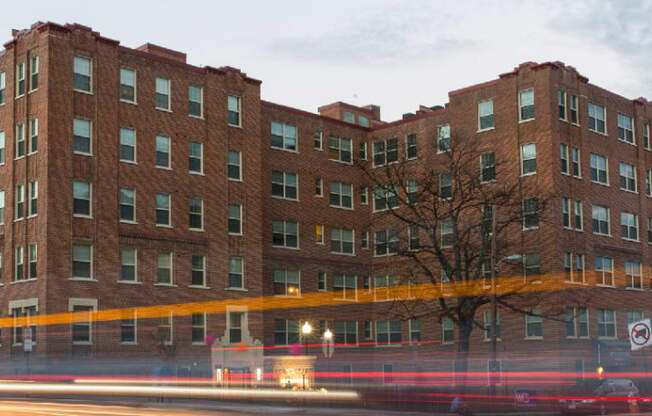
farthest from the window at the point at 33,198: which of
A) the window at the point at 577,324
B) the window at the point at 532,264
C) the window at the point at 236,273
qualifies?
the window at the point at 577,324

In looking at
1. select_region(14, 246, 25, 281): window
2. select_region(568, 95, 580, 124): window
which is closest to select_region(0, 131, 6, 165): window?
select_region(14, 246, 25, 281): window

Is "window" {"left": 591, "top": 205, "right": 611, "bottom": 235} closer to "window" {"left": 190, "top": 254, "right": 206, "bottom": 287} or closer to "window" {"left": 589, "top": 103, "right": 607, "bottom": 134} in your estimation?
"window" {"left": 589, "top": 103, "right": 607, "bottom": 134}

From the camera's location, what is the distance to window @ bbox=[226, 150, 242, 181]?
62.8 metres

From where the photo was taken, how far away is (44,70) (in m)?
54.5

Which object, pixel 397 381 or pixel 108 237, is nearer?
pixel 108 237

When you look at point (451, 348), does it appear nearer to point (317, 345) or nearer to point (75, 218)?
point (317, 345)

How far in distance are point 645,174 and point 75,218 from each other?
38980 mm

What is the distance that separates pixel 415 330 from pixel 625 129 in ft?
63.9

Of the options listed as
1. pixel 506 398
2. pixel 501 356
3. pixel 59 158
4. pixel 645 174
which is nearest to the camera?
pixel 506 398

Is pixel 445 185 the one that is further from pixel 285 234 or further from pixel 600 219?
pixel 285 234

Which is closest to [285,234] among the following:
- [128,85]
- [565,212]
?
[128,85]

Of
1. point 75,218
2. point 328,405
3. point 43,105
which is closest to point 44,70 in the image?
point 43,105

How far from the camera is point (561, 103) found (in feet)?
212

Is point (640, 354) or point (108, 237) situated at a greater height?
point (108, 237)
